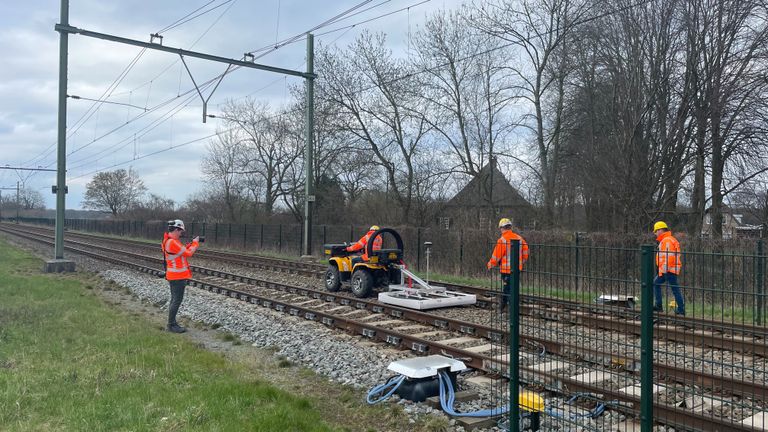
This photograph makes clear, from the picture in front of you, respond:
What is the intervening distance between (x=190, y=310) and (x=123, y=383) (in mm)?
6365

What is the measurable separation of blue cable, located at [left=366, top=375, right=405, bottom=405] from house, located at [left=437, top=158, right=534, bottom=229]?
20356 millimetres

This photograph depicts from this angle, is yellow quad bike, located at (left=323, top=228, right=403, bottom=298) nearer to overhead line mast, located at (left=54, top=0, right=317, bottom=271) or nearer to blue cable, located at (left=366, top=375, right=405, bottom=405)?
blue cable, located at (left=366, top=375, right=405, bottom=405)

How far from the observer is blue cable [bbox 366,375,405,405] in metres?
6.39

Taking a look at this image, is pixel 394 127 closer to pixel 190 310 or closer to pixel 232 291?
pixel 232 291

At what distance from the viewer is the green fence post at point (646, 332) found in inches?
150

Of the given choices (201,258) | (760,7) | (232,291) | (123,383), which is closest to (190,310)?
(232,291)

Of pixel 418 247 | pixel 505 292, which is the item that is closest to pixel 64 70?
pixel 418 247

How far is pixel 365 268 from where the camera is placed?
13570 mm

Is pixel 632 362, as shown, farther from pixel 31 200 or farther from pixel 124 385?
pixel 31 200

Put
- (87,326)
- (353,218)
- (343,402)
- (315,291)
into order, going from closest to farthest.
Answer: (343,402)
(87,326)
(315,291)
(353,218)

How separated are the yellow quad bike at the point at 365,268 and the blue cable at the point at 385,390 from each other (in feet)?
21.8

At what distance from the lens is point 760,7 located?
18.1 m

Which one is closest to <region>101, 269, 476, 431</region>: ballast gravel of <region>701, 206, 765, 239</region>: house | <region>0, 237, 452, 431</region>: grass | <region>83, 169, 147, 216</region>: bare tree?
<region>0, 237, 452, 431</region>: grass

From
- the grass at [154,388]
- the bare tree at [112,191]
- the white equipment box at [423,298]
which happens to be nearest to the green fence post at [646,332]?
the grass at [154,388]
